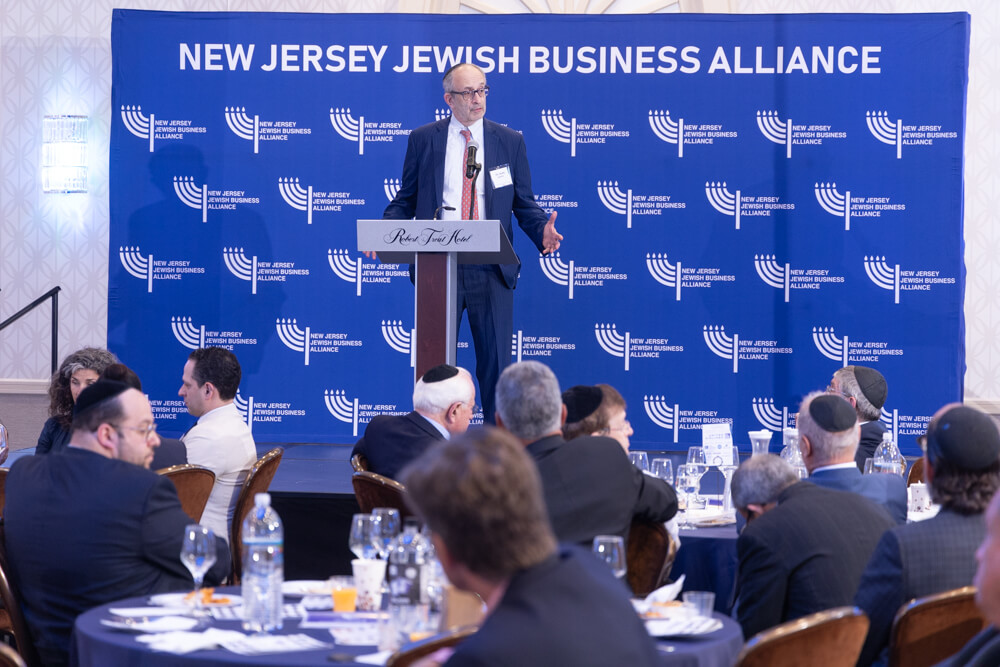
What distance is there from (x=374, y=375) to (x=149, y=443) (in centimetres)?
413

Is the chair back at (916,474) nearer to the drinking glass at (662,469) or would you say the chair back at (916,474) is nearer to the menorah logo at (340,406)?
the drinking glass at (662,469)

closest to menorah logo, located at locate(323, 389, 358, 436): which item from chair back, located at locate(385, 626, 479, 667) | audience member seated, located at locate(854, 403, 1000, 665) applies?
audience member seated, located at locate(854, 403, 1000, 665)

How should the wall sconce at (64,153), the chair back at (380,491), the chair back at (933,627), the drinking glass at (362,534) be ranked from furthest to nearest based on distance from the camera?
the wall sconce at (64,153) < the chair back at (380,491) < the drinking glass at (362,534) < the chair back at (933,627)

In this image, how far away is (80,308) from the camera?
8430 millimetres

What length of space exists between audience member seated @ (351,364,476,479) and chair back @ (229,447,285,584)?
0.37 metres

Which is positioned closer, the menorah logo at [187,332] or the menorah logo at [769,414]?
the menorah logo at [769,414]

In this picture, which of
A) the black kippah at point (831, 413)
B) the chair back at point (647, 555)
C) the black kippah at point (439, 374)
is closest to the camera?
the chair back at point (647, 555)

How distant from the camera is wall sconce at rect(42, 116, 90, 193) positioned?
8375 mm

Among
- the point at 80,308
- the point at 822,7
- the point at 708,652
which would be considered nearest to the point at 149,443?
the point at 708,652

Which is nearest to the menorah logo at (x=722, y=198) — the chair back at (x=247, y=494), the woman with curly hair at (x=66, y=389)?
the chair back at (x=247, y=494)

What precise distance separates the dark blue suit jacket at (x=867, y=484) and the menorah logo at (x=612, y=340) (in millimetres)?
3526

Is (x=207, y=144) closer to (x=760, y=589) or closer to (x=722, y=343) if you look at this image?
(x=722, y=343)

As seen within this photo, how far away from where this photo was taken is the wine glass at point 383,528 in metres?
2.85

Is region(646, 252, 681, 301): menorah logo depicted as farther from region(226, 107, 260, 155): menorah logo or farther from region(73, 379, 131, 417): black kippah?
region(73, 379, 131, 417): black kippah
